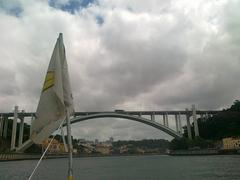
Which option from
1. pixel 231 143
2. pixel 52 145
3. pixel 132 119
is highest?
pixel 132 119

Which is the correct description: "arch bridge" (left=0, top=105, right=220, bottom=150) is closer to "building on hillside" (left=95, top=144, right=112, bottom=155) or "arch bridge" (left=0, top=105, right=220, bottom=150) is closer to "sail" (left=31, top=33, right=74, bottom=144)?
"sail" (left=31, top=33, right=74, bottom=144)

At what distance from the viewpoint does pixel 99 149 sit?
139 m

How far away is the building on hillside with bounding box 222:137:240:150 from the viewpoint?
60.2 meters

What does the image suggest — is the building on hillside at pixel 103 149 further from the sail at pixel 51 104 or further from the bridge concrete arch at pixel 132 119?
the sail at pixel 51 104

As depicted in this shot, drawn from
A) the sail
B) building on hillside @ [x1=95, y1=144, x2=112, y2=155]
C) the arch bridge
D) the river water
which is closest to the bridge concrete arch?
the arch bridge

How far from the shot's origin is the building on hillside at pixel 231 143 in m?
60.2

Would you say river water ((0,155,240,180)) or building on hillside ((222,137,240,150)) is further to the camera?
building on hillside ((222,137,240,150))

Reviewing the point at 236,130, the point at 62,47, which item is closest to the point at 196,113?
the point at 236,130

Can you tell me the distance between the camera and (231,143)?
61.6 meters

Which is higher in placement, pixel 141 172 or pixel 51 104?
pixel 51 104

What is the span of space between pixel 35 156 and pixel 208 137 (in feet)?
133

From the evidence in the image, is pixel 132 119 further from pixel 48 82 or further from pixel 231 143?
pixel 48 82

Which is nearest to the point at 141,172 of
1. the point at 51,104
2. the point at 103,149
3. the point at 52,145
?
the point at 51,104

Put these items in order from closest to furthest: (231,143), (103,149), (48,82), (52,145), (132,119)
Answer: (48,82)
(52,145)
(132,119)
(231,143)
(103,149)
